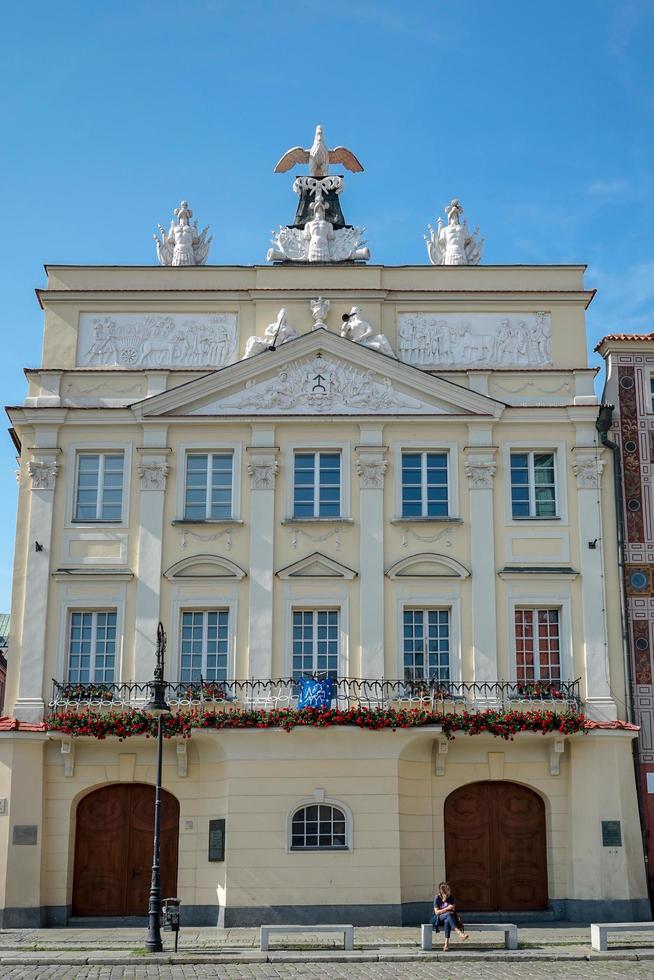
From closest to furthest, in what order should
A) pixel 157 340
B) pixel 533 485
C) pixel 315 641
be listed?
1. pixel 315 641
2. pixel 533 485
3. pixel 157 340

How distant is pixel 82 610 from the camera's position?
31219 millimetres

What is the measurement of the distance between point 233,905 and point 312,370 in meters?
12.8

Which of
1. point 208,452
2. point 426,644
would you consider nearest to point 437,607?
point 426,644

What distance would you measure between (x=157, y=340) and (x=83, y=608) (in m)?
7.14

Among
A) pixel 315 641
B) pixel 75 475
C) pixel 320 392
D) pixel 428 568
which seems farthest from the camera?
pixel 320 392

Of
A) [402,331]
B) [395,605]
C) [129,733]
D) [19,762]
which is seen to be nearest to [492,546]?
[395,605]

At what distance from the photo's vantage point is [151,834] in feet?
99.9

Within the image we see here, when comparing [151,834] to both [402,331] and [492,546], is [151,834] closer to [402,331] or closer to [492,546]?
[492,546]

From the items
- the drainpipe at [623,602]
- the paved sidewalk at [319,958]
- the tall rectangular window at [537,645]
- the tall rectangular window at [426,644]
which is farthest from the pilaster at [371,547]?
the paved sidewalk at [319,958]

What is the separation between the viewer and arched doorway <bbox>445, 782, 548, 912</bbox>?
98.5ft

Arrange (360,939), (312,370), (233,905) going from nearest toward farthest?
(360,939) < (233,905) < (312,370)

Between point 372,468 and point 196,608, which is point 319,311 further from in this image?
point 196,608

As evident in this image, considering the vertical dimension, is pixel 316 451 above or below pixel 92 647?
above

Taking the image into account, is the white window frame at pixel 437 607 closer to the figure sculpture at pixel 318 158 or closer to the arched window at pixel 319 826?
the arched window at pixel 319 826
